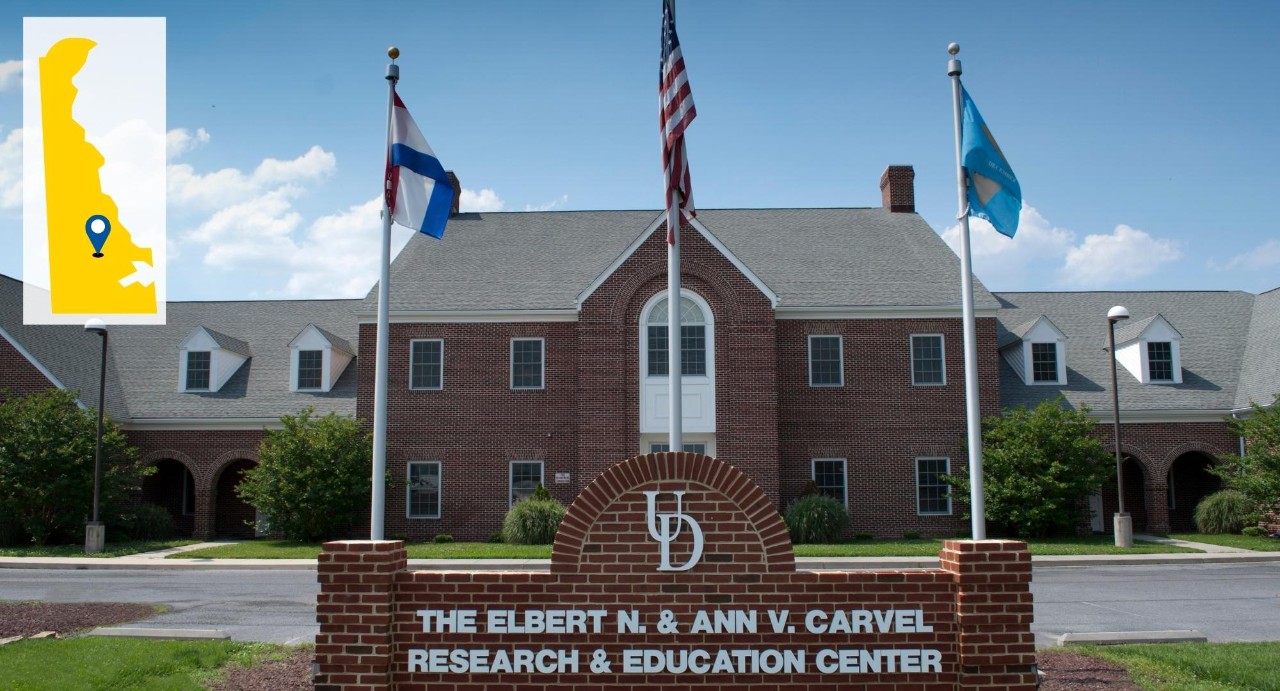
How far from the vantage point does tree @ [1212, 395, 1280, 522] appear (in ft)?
82.6

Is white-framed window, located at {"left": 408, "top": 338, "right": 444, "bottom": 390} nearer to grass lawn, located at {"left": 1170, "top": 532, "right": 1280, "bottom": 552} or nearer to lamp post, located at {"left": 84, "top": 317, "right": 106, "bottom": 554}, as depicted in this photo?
lamp post, located at {"left": 84, "top": 317, "right": 106, "bottom": 554}

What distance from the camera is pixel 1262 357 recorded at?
1184 inches

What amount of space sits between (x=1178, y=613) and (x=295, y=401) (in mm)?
24783

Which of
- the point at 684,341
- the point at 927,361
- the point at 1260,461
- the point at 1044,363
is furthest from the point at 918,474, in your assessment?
the point at 1260,461

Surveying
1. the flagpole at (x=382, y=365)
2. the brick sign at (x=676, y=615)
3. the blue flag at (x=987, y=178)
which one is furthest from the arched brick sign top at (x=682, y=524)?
the blue flag at (x=987, y=178)

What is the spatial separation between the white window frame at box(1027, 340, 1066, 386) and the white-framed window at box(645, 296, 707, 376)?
35.6 ft

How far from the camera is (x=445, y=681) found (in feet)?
25.6

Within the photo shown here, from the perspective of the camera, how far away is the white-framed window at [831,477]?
27.5 metres

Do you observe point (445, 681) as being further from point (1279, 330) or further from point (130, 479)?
point (1279, 330)

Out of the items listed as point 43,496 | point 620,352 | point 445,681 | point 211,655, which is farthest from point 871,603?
point 43,496

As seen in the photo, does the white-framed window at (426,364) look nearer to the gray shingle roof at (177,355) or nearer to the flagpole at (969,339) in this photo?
the gray shingle roof at (177,355)

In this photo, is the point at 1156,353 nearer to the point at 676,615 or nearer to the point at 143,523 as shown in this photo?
the point at 676,615

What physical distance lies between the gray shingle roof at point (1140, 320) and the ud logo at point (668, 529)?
23.9m

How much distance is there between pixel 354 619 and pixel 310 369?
24.7 metres
